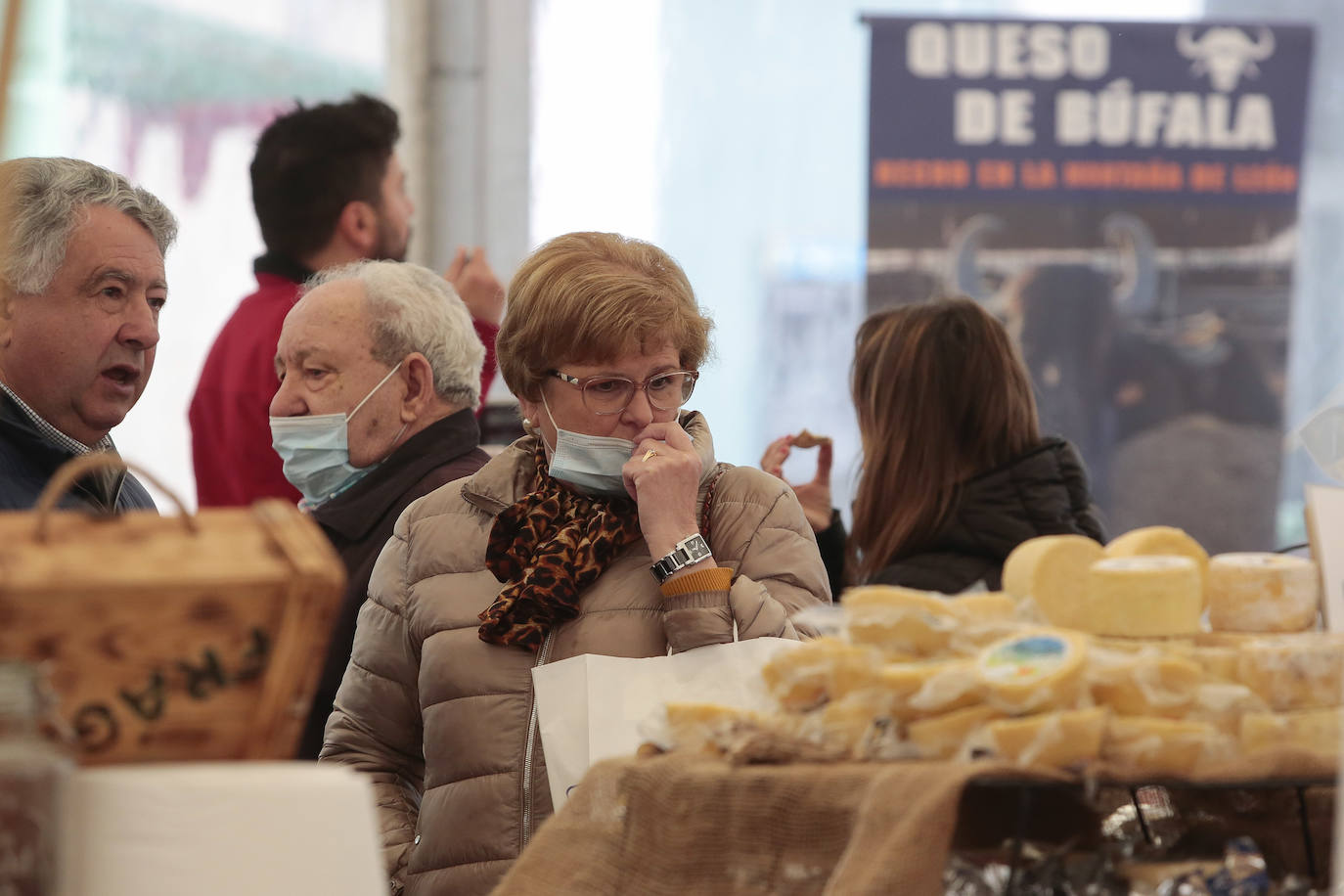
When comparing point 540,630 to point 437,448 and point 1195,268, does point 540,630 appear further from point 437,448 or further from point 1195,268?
point 1195,268

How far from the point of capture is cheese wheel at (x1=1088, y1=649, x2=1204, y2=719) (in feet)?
4.10

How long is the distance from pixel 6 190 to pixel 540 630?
1.24 metres

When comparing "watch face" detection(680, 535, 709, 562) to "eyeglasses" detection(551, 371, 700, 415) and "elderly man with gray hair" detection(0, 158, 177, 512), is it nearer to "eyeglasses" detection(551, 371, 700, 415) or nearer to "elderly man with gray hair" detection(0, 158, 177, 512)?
"eyeglasses" detection(551, 371, 700, 415)

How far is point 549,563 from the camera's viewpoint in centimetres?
209

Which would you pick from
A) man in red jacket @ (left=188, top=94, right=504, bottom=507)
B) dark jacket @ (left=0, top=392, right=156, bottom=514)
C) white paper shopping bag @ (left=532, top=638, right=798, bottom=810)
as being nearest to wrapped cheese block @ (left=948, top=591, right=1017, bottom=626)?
white paper shopping bag @ (left=532, top=638, right=798, bottom=810)

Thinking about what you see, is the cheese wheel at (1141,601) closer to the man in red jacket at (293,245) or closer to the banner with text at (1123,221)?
the man in red jacket at (293,245)

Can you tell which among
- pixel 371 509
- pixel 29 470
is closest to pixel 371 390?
pixel 371 509

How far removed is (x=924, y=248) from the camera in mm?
5348

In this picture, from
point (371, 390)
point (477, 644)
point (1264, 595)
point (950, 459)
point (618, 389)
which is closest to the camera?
point (1264, 595)

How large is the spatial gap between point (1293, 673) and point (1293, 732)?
6 cm

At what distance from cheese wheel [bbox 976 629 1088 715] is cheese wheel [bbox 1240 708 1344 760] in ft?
0.49

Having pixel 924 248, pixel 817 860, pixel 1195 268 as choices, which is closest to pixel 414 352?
pixel 817 860

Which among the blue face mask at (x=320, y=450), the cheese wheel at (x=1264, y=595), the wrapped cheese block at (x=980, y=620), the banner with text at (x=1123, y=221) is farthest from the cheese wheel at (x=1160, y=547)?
the banner with text at (x=1123, y=221)

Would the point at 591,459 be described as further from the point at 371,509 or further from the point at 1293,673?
the point at 1293,673
